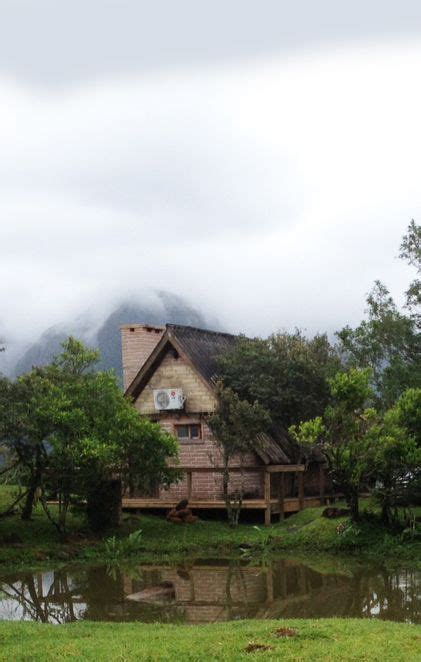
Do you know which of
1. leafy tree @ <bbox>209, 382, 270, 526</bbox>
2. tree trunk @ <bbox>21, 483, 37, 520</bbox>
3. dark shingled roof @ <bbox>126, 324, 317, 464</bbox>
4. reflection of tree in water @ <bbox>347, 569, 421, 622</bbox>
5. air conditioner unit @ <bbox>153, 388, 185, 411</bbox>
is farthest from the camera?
air conditioner unit @ <bbox>153, 388, 185, 411</bbox>

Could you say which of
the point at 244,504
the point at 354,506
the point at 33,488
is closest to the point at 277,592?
the point at 354,506

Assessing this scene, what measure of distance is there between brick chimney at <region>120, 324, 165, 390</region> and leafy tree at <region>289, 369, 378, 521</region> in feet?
37.9

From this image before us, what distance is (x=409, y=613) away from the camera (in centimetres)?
1648

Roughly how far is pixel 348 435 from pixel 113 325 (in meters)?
65.4

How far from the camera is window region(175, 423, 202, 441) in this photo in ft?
106

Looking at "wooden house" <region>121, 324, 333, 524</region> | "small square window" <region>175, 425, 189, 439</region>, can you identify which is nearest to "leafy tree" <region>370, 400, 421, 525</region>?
"wooden house" <region>121, 324, 333, 524</region>

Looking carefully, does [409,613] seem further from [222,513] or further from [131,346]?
[131,346]

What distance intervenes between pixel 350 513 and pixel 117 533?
711cm

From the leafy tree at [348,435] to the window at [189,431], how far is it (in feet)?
26.5

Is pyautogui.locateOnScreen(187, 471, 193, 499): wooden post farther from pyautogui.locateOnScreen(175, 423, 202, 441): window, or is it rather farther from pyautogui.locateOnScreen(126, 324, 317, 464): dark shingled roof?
pyautogui.locateOnScreen(126, 324, 317, 464): dark shingled roof

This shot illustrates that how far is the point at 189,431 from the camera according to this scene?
1281 inches

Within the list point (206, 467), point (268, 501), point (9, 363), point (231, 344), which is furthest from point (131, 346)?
point (9, 363)

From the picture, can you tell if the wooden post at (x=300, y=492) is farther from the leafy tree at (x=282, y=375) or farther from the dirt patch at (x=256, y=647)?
the dirt patch at (x=256, y=647)

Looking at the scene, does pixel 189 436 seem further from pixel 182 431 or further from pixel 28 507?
pixel 28 507
